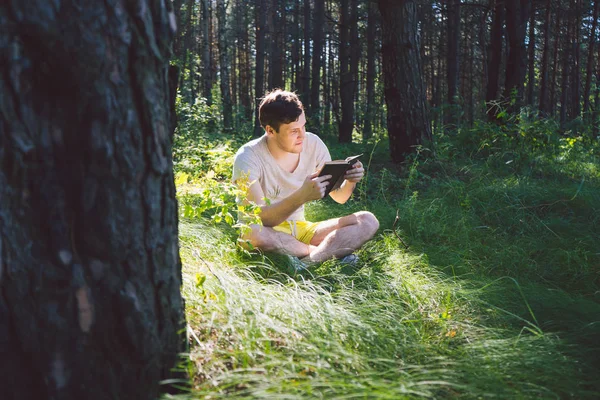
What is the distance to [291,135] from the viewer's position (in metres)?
3.46

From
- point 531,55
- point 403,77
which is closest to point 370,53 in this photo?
point 531,55

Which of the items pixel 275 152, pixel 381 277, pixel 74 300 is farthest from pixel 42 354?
pixel 275 152

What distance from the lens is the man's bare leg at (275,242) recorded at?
3.29 m

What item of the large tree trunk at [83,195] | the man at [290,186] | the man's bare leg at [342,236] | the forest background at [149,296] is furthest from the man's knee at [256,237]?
the large tree trunk at [83,195]

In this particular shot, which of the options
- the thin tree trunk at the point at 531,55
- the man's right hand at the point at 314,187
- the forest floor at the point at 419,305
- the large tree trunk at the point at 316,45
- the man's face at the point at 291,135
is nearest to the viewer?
the forest floor at the point at 419,305

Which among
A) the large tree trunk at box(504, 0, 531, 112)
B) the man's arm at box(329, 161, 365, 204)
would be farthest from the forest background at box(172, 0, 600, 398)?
the large tree trunk at box(504, 0, 531, 112)

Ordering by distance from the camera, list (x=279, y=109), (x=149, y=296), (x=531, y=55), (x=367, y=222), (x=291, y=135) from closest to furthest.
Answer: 1. (x=149, y=296)
2. (x=279, y=109)
3. (x=291, y=135)
4. (x=367, y=222)
5. (x=531, y=55)

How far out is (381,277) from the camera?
10.0 ft

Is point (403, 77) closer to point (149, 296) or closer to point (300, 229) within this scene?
point (300, 229)

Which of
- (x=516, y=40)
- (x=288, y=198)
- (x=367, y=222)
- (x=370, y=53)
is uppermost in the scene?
(x=370, y=53)

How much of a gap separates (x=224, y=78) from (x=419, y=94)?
1138cm

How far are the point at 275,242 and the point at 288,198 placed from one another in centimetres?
34

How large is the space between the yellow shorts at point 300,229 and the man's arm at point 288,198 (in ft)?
0.76

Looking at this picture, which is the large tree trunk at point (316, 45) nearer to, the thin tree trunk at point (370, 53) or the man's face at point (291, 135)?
the thin tree trunk at point (370, 53)
